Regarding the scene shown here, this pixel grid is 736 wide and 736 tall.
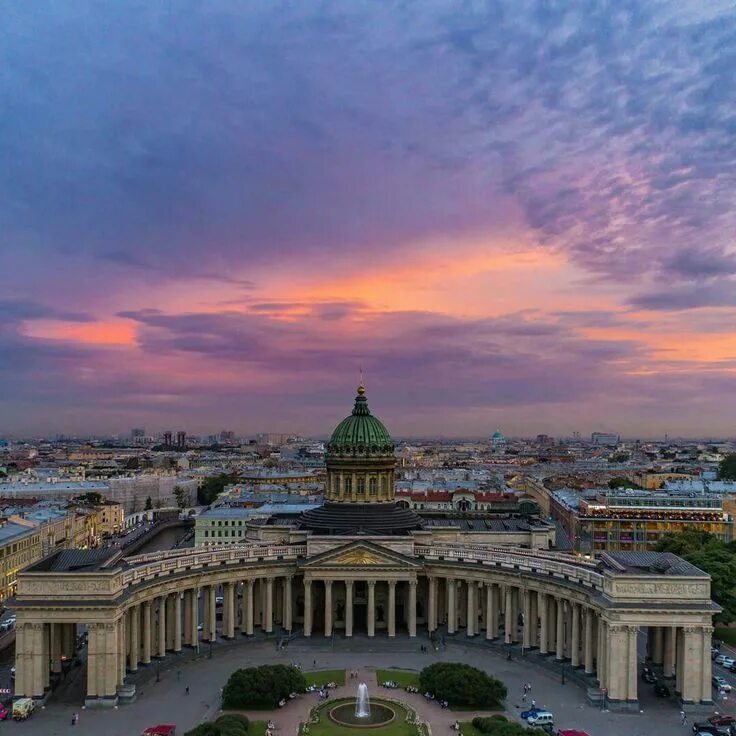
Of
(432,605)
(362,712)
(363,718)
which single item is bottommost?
(363,718)

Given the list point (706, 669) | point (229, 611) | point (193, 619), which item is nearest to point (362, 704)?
point (193, 619)

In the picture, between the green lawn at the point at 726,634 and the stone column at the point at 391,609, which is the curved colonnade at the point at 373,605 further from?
the green lawn at the point at 726,634

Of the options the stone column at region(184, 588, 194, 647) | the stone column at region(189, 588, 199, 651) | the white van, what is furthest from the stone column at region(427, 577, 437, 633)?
the white van

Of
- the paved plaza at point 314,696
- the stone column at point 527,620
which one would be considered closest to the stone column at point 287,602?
the paved plaza at point 314,696

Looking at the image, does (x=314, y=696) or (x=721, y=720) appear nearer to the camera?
(x=721, y=720)

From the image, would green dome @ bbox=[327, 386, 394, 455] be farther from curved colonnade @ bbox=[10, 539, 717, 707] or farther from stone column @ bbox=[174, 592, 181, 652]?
stone column @ bbox=[174, 592, 181, 652]

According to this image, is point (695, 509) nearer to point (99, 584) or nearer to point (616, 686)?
point (616, 686)

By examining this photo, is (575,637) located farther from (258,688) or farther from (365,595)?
(258,688)
